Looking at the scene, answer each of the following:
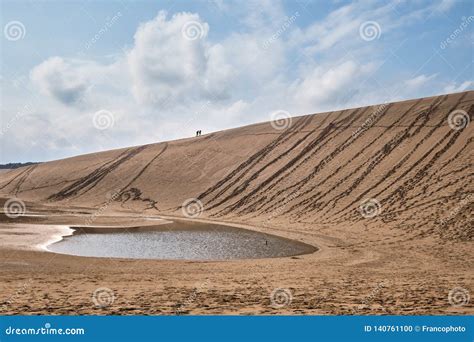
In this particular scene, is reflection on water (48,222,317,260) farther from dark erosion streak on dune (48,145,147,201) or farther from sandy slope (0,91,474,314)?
dark erosion streak on dune (48,145,147,201)

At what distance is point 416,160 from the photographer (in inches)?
1724

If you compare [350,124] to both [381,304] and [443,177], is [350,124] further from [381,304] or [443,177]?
[381,304]

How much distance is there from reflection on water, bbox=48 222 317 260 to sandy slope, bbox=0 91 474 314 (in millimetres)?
2193

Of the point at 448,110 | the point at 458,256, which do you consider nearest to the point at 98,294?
the point at 458,256

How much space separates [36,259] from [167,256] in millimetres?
6108

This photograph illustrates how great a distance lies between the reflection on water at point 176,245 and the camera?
20.8m

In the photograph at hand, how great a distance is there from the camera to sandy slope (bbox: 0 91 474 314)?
437 inches

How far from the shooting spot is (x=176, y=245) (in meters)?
24.5

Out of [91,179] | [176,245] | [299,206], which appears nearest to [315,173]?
[299,206]

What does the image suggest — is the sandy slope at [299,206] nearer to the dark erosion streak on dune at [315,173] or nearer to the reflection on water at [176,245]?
the dark erosion streak on dune at [315,173]

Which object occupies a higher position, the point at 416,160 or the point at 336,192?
the point at 416,160

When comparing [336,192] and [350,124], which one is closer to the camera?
[336,192]

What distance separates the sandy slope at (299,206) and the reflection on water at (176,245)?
86.4 inches

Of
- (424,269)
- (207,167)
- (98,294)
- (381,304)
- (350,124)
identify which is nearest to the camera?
(381,304)
